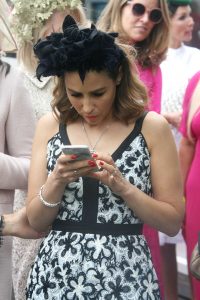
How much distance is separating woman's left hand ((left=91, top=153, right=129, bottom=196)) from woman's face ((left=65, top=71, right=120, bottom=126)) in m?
0.22

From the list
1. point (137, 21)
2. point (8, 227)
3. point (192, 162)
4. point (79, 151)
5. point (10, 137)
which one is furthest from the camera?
point (137, 21)

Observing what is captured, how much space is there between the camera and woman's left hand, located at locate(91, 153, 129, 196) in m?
2.60

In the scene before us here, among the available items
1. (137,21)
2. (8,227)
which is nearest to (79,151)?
(8,227)

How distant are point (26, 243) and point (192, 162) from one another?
0.95m

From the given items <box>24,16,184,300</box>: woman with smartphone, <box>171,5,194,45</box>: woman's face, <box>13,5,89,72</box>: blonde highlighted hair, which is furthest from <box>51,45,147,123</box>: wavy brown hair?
<box>171,5,194,45</box>: woman's face

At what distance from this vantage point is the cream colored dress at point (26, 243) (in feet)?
12.3

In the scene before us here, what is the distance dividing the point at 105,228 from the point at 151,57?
6.17 feet

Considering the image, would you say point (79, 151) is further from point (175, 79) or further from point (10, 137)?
point (175, 79)

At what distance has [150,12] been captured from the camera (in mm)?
4484

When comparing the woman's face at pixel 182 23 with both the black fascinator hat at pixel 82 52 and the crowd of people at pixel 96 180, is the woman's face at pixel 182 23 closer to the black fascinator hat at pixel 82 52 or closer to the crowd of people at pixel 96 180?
the crowd of people at pixel 96 180

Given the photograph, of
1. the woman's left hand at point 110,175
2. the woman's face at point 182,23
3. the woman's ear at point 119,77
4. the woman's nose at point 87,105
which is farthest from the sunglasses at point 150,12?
the woman's left hand at point 110,175

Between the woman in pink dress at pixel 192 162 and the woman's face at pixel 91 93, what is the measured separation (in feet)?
3.55

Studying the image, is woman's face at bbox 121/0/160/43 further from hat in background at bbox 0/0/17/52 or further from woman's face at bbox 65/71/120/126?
woman's face at bbox 65/71/120/126

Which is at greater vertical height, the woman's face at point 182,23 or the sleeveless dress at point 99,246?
the sleeveless dress at point 99,246
